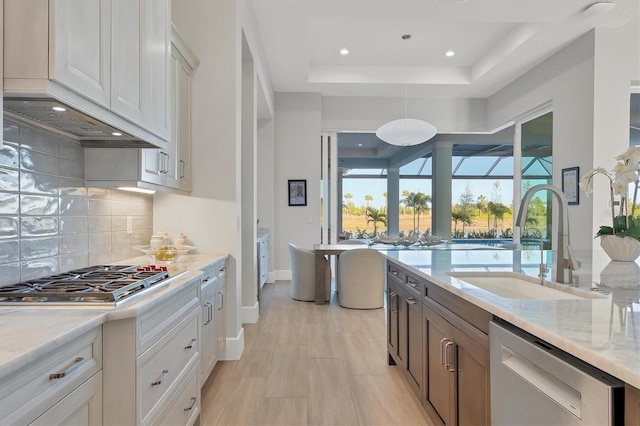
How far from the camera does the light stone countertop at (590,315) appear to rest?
777mm

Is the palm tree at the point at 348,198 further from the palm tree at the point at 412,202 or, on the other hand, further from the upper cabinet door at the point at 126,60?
the upper cabinet door at the point at 126,60

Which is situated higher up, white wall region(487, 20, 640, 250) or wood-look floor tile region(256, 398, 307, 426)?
white wall region(487, 20, 640, 250)

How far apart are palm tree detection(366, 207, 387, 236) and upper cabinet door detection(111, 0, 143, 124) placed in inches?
228

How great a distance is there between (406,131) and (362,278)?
221 centimetres

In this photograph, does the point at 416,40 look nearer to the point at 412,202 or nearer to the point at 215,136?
the point at 412,202

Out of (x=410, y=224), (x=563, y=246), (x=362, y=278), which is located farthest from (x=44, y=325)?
(x=410, y=224)

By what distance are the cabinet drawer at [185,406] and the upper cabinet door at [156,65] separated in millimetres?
1311

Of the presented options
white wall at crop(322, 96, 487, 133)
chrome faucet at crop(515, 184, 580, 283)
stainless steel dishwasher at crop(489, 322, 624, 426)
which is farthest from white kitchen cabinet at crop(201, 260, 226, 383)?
white wall at crop(322, 96, 487, 133)

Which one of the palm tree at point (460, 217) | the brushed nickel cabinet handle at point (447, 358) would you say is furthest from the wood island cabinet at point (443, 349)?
the palm tree at point (460, 217)

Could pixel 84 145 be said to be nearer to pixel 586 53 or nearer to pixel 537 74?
pixel 586 53

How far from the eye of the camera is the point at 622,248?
5.50 ft

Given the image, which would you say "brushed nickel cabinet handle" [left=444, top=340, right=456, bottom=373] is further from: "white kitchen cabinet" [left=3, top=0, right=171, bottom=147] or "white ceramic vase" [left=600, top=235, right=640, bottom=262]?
"white kitchen cabinet" [left=3, top=0, right=171, bottom=147]

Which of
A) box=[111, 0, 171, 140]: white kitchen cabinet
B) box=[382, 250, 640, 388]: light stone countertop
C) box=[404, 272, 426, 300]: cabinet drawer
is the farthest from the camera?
box=[404, 272, 426, 300]: cabinet drawer

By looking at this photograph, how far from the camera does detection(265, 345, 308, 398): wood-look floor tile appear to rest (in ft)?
8.30
